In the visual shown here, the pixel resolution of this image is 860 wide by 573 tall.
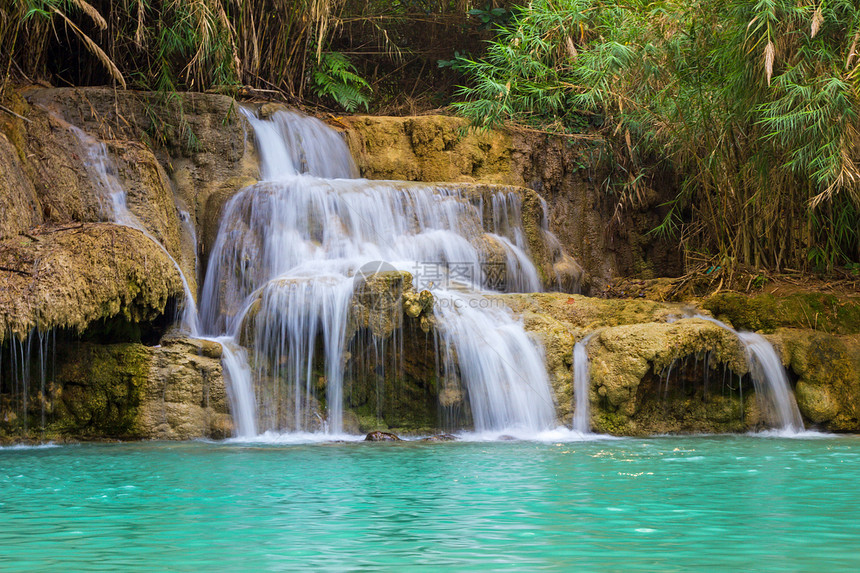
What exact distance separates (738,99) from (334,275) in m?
4.45

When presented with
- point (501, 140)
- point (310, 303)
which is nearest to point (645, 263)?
point (501, 140)

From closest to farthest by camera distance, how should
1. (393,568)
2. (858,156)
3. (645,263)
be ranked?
1. (393,568)
2. (858,156)
3. (645,263)

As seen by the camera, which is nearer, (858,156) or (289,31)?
(858,156)

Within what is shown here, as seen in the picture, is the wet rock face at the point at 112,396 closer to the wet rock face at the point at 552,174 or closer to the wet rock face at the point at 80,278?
the wet rock face at the point at 80,278

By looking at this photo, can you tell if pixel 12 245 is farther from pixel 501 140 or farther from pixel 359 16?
pixel 359 16

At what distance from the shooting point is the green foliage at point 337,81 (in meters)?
11.8

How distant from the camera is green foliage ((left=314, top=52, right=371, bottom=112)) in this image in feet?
38.8

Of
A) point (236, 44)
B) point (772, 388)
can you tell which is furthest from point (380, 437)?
point (236, 44)

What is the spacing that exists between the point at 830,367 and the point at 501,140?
5746mm

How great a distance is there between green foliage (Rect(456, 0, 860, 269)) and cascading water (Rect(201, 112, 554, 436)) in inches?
71.9

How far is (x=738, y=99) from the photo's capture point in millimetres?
8297

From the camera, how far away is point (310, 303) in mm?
6777

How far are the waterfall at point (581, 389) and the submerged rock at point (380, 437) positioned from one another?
152 centimetres

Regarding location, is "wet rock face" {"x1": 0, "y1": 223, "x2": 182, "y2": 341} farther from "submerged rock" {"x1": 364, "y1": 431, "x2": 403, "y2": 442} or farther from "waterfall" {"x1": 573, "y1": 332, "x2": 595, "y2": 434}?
"waterfall" {"x1": 573, "y1": 332, "x2": 595, "y2": 434}
